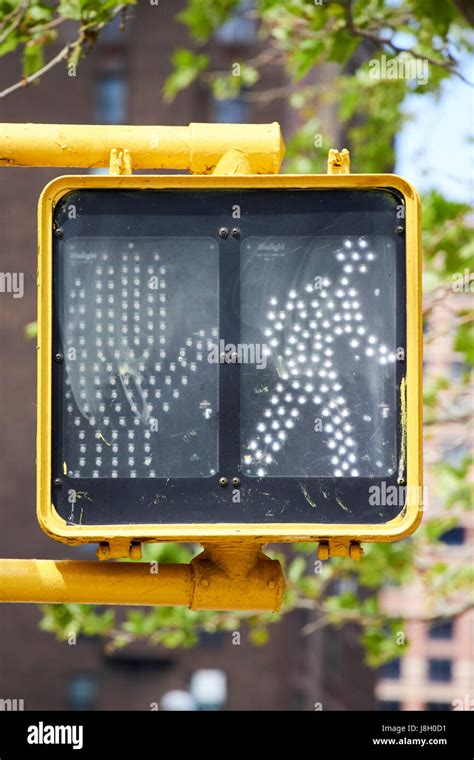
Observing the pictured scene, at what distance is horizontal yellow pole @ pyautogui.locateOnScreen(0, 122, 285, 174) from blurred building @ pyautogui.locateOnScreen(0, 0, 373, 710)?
1953 centimetres

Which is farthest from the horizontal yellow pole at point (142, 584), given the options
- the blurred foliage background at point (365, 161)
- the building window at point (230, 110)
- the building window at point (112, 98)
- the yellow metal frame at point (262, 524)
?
the building window at point (112, 98)

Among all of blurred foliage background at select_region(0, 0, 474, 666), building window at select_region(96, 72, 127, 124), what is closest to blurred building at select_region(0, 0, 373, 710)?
building window at select_region(96, 72, 127, 124)

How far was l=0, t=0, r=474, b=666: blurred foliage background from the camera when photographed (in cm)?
465

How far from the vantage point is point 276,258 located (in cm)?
230

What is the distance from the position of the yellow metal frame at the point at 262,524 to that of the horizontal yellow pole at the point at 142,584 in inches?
10.9

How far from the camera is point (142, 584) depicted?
255 centimetres

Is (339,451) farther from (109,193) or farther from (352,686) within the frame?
(352,686)

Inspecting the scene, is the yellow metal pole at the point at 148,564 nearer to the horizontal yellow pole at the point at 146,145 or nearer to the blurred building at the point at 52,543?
the horizontal yellow pole at the point at 146,145

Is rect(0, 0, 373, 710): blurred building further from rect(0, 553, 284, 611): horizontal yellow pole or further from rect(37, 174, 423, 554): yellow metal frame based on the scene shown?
rect(37, 174, 423, 554): yellow metal frame

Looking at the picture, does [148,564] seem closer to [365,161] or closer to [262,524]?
[262,524]

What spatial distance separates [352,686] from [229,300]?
915 inches

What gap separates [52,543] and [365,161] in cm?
1460
